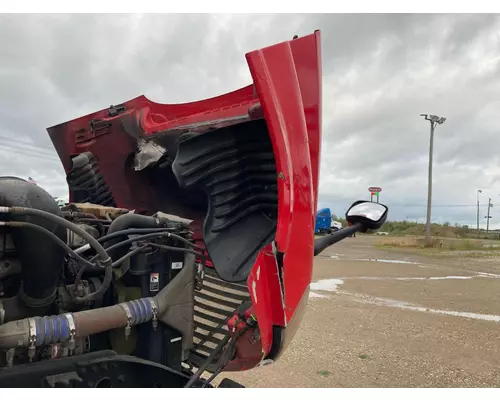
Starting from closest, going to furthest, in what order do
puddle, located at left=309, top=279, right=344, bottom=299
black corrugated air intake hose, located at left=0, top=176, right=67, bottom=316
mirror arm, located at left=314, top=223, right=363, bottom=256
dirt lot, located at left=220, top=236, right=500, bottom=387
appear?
1. black corrugated air intake hose, located at left=0, top=176, right=67, bottom=316
2. mirror arm, located at left=314, top=223, right=363, bottom=256
3. dirt lot, located at left=220, top=236, right=500, bottom=387
4. puddle, located at left=309, top=279, right=344, bottom=299

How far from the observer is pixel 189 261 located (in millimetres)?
2514

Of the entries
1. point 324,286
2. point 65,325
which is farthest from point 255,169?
point 324,286

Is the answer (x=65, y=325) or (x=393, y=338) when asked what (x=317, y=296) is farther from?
(x=65, y=325)

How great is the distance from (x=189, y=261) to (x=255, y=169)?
2.04ft

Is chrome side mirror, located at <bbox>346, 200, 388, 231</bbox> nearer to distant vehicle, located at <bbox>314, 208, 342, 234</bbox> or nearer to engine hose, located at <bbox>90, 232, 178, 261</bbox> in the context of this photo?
distant vehicle, located at <bbox>314, 208, 342, 234</bbox>

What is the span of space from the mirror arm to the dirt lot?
2.29 meters

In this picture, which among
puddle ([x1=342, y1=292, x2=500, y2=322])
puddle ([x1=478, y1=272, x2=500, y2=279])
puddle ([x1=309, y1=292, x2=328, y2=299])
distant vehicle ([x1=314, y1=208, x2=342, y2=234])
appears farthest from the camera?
puddle ([x1=478, y1=272, x2=500, y2=279])

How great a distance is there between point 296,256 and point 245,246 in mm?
510

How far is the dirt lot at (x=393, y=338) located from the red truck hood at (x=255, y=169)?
2183 mm

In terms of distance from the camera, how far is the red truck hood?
211 cm

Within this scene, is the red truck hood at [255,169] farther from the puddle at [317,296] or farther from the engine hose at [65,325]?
the puddle at [317,296]

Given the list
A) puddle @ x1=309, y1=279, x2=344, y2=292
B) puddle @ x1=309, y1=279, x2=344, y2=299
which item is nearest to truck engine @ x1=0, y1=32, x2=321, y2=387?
puddle @ x1=309, y1=279, x2=344, y2=299

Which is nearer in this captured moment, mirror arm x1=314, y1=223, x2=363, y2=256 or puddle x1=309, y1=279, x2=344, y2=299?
mirror arm x1=314, y1=223, x2=363, y2=256

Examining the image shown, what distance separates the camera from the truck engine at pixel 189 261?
6.35ft
